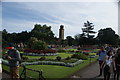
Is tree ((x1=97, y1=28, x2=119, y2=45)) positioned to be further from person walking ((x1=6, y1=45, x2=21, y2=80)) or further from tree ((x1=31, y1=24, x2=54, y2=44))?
person walking ((x1=6, y1=45, x2=21, y2=80))

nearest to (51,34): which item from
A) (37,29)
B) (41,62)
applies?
(37,29)

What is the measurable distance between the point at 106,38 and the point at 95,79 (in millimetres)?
64997

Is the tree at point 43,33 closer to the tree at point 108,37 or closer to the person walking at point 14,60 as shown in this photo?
the tree at point 108,37

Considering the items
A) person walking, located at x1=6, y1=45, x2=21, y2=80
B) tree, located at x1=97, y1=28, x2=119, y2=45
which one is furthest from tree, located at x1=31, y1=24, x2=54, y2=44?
person walking, located at x1=6, y1=45, x2=21, y2=80

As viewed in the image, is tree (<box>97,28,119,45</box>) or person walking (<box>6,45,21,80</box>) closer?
person walking (<box>6,45,21,80</box>)

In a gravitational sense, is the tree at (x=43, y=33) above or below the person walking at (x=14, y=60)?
above

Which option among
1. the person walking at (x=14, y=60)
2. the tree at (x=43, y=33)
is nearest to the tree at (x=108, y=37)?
the tree at (x=43, y=33)

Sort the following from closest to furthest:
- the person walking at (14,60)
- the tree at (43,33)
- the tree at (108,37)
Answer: the person walking at (14,60) → the tree at (43,33) → the tree at (108,37)

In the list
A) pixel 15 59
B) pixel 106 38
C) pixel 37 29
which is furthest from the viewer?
pixel 106 38

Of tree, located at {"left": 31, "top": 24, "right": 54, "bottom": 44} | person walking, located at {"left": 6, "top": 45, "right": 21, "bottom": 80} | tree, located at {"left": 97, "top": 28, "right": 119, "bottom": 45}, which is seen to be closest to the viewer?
person walking, located at {"left": 6, "top": 45, "right": 21, "bottom": 80}

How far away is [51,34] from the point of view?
63.6 metres

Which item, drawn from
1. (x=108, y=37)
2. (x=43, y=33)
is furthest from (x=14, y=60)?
(x=108, y=37)

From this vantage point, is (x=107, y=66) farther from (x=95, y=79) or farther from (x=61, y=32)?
(x=61, y=32)

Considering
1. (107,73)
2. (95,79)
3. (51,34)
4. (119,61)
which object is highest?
(51,34)
